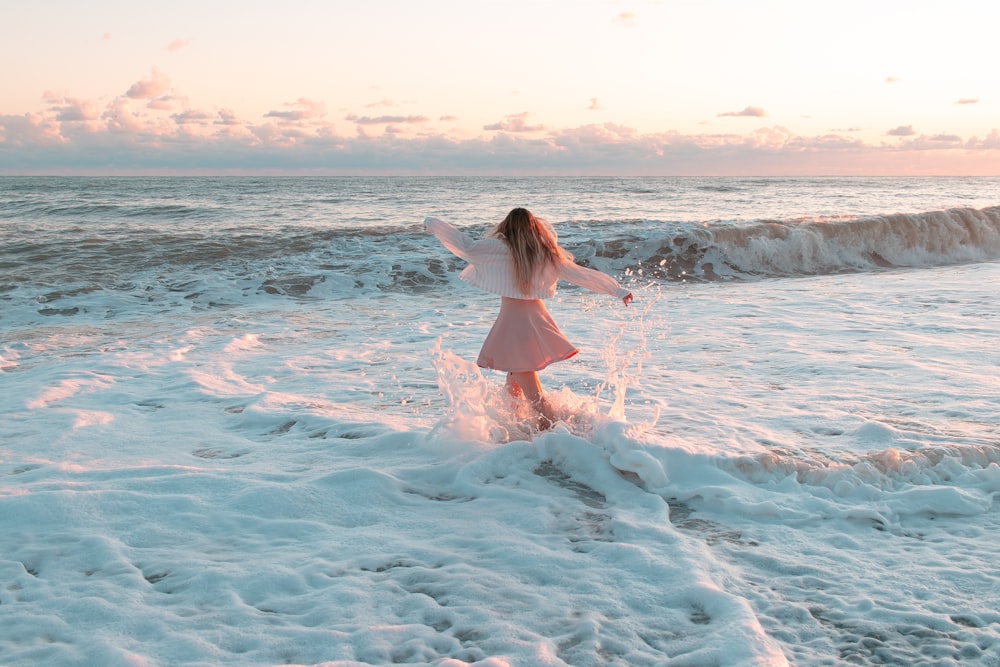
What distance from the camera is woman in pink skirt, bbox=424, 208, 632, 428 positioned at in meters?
4.88

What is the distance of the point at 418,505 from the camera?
4.10 meters

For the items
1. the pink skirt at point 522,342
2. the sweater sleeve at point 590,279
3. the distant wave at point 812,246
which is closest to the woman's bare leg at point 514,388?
the pink skirt at point 522,342

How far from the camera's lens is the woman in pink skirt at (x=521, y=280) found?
4883 mm

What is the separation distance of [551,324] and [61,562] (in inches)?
118

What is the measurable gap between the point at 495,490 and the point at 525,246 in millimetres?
1538

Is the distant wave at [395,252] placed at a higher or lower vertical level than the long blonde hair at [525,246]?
lower

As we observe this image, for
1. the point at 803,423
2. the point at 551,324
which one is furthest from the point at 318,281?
the point at 803,423

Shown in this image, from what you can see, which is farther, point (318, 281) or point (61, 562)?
point (318, 281)

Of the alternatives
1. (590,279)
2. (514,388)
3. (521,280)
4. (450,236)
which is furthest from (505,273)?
(514,388)

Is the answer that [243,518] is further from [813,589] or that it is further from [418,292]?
[418,292]

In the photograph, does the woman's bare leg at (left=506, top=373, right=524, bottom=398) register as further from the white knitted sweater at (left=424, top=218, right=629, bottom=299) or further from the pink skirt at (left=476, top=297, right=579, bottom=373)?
the white knitted sweater at (left=424, top=218, right=629, bottom=299)

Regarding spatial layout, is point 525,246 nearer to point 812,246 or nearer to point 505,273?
point 505,273

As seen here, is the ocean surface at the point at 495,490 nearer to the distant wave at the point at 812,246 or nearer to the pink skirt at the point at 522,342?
the pink skirt at the point at 522,342

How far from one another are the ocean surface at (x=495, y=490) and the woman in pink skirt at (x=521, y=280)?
1.34ft
